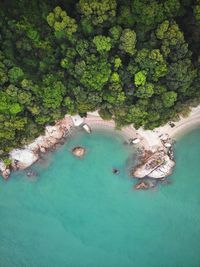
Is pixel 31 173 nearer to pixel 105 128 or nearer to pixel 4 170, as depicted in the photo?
pixel 4 170

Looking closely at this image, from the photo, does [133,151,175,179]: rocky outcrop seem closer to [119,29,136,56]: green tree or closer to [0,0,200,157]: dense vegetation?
[0,0,200,157]: dense vegetation

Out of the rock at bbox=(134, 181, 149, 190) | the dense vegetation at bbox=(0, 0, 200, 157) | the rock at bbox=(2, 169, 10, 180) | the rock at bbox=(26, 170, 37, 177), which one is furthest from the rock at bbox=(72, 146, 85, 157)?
the rock at bbox=(2, 169, 10, 180)

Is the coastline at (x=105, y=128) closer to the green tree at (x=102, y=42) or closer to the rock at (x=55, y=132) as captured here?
the rock at (x=55, y=132)

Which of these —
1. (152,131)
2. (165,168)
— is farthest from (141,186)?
(152,131)

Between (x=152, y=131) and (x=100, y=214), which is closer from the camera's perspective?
(x=152, y=131)

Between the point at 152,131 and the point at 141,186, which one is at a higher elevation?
the point at 152,131

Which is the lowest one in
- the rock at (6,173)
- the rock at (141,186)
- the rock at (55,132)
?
the rock at (6,173)

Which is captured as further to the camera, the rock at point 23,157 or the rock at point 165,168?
the rock at point 23,157

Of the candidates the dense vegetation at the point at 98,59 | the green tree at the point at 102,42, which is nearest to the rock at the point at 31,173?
the dense vegetation at the point at 98,59
